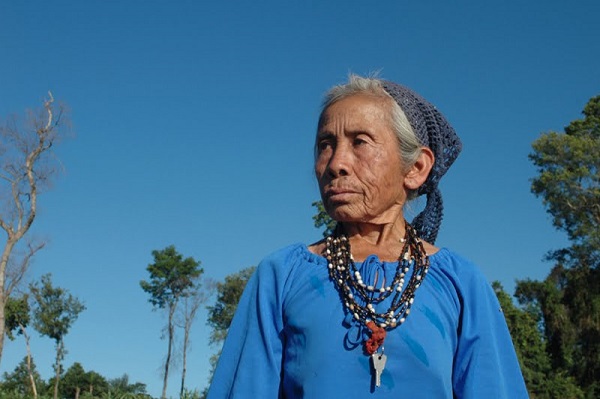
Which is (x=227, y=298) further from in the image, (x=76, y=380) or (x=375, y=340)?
(x=375, y=340)

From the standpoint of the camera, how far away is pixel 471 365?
218 cm

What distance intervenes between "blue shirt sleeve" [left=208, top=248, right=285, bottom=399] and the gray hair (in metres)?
0.59

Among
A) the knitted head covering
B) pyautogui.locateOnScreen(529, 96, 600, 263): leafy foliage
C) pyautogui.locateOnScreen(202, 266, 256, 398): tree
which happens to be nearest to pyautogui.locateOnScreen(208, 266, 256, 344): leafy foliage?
pyautogui.locateOnScreen(202, 266, 256, 398): tree

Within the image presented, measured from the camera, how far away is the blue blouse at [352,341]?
6.66 feet

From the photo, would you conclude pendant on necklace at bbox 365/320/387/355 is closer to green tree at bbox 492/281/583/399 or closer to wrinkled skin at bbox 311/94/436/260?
wrinkled skin at bbox 311/94/436/260

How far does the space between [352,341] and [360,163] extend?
596mm

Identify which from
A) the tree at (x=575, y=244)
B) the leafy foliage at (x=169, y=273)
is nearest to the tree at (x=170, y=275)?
the leafy foliage at (x=169, y=273)

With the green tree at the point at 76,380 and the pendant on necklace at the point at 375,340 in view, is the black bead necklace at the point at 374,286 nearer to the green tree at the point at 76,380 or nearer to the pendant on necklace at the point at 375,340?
the pendant on necklace at the point at 375,340

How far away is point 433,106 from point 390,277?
71 cm

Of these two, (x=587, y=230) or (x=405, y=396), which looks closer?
(x=405, y=396)

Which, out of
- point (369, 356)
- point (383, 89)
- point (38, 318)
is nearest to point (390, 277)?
point (369, 356)

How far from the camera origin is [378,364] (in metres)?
2.02

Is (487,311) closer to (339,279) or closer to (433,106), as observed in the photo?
(339,279)

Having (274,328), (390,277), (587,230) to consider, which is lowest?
(274,328)
